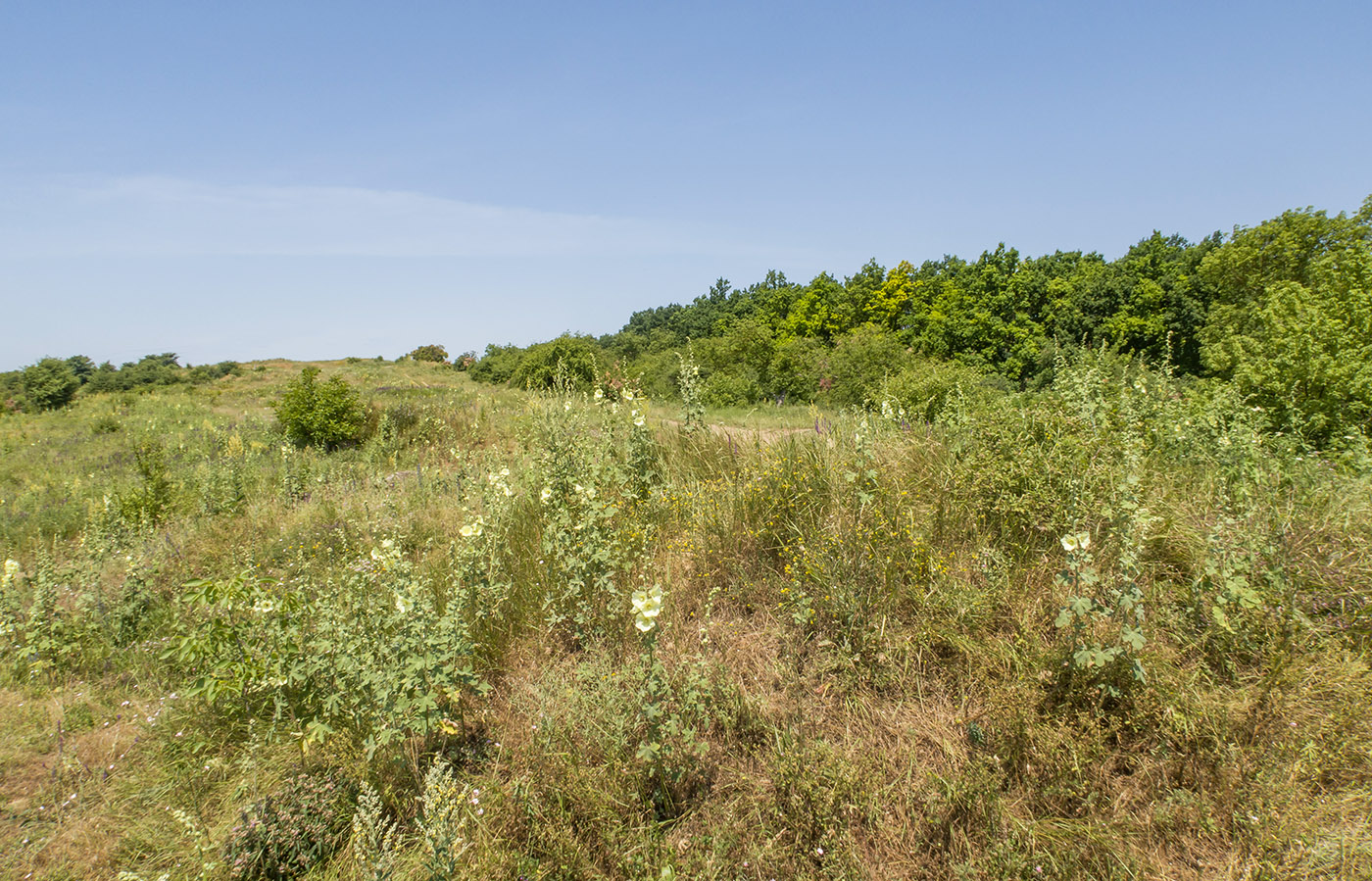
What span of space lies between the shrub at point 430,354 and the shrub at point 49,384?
1222 cm

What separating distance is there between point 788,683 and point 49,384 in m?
27.6

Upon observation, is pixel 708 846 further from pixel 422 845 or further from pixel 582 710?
pixel 422 845

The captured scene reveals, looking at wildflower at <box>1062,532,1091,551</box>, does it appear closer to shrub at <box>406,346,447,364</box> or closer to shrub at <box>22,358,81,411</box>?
shrub at <box>22,358,81,411</box>

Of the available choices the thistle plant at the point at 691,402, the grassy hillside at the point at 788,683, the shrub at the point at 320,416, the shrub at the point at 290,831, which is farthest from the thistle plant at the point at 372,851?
the shrub at the point at 320,416

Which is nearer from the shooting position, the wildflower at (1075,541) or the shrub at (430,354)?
the wildflower at (1075,541)

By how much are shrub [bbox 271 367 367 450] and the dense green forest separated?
4936mm

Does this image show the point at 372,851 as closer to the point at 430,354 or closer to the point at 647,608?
the point at 647,608

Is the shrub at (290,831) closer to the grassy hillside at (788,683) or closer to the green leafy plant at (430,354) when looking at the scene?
the grassy hillside at (788,683)

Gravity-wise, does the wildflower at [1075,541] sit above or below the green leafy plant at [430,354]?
below

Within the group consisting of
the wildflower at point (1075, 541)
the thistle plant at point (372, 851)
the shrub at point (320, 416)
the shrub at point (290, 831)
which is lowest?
the shrub at point (290, 831)

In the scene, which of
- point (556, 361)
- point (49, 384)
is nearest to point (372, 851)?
point (556, 361)

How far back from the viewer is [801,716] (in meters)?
2.69

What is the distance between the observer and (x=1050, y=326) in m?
37.8

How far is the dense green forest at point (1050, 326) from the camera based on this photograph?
8.91 metres
